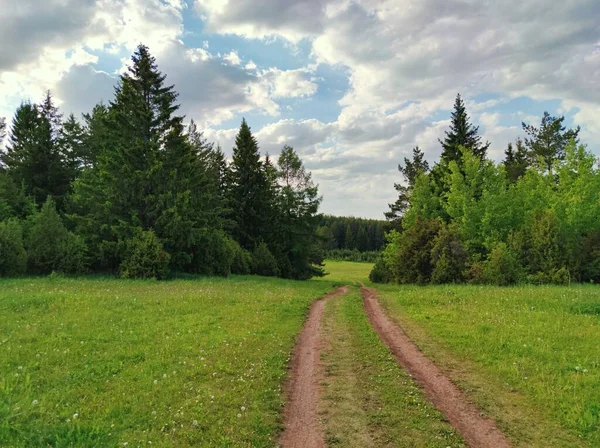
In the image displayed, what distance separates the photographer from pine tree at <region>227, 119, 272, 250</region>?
50.1 m

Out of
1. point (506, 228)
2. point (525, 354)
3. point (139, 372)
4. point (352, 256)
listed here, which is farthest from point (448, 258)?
point (352, 256)

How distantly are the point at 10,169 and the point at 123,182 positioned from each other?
24980 mm

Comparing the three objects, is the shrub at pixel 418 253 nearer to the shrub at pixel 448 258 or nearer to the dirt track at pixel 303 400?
the shrub at pixel 448 258

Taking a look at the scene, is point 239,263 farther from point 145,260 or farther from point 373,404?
point 373,404

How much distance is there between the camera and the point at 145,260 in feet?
97.6

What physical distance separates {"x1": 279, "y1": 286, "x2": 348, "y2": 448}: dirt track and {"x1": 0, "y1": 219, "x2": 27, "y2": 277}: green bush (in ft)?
75.5

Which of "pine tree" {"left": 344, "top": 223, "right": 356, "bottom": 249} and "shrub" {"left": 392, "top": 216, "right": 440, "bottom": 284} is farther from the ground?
"pine tree" {"left": 344, "top": 223, "right": 356, "bottom": 249}

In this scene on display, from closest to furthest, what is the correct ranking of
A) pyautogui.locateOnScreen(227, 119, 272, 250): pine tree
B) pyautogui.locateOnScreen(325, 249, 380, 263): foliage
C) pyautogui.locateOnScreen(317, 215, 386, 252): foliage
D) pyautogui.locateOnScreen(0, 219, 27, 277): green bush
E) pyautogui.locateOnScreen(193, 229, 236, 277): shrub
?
pyautogui.locateOnScreen(0, 219, 27, 277): green bush
pyautogui.locateOnScreen(193, 229, 236, 277): shrub
pyautogui.locateOnScreen(227, 119, 272, 250): pine tree
pyautogui.locateOnScreen(325, 249, 380, 263): foliage
pyautogui.locateOnScreen(317, 215, 386, 252): foliage

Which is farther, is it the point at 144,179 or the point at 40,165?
the point at 40,165

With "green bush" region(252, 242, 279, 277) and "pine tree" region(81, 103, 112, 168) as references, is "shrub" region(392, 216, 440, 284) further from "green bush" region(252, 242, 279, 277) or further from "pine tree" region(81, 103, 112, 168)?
"pine tree" region(81, 103, 112, 168)

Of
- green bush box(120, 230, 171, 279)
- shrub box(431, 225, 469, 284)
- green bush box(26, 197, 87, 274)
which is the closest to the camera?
green bush box(26, 197, 87, 274)

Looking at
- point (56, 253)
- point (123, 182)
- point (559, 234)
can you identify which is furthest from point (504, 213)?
point (56, 253)

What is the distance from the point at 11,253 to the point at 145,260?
8.19 m

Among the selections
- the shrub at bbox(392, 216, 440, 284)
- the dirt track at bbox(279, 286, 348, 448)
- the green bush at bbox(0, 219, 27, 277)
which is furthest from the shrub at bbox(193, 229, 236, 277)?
the dirt track at bbox(279, 286, 348, 448)
